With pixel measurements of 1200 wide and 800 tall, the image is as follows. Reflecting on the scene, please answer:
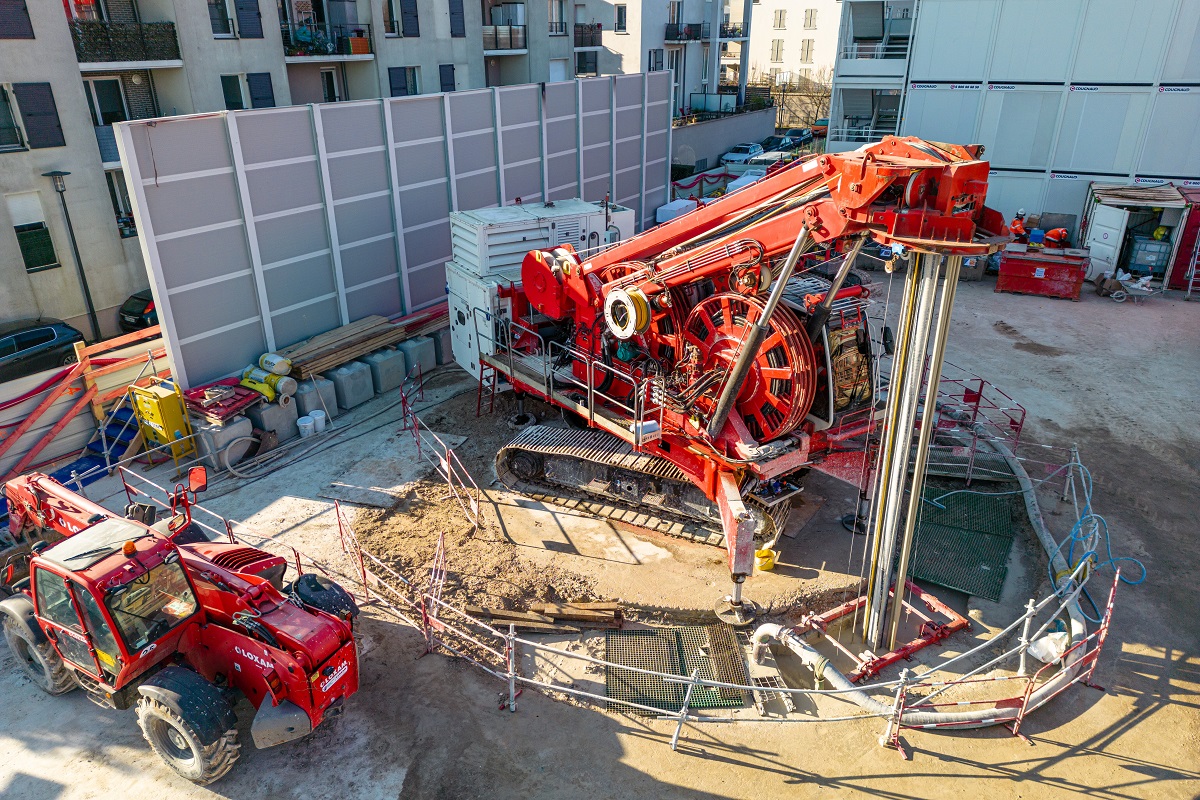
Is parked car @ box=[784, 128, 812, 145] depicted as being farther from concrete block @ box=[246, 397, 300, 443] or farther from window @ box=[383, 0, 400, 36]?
concrete block @ box=[246, 397, 300, 443]

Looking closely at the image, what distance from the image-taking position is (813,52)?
53844 millimetres

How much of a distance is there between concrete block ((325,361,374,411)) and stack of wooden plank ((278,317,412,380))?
209 mm

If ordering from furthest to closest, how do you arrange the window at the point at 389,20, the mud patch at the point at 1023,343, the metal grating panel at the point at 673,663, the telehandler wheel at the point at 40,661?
the window at the point at 389,20 < the mud patch at the point at 1023,343 < the metal grating panel at the point at 673,663 < the telehandler wheel at the point at 40,661

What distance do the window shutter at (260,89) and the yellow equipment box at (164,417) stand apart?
12.3 metres

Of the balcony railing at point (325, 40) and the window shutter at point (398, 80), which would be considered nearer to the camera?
the balcony railing at point (325, 40)

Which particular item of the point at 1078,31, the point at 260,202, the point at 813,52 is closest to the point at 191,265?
the point at 260,202

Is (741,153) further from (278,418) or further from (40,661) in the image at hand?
(40,661)

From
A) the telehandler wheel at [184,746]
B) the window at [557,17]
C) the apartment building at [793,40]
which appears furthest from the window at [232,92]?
the apartment building at [793,40]

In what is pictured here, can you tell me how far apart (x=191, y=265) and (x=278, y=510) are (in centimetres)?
496

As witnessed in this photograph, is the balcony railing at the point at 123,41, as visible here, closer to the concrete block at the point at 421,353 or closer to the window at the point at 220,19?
the window at the point at 220,19

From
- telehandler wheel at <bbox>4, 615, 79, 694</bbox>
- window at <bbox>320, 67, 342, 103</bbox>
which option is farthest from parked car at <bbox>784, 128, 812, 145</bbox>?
telehandler wheel at <bbox>4, 615, 79, 694</bbox>

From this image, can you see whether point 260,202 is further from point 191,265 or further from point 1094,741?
point 1094,741

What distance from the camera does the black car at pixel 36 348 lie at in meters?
17.1

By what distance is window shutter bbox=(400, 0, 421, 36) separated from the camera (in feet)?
88.3
